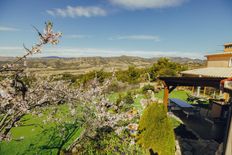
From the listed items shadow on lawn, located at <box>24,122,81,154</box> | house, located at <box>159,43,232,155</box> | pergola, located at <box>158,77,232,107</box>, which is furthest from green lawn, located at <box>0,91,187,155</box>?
house, located at <box>159,43,232,155</box>

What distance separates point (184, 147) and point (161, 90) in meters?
16.8

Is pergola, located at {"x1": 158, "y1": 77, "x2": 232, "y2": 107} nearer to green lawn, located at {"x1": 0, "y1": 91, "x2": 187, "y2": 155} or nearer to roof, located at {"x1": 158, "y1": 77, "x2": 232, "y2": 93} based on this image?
roof, located at {"x1": 158, "y1": 77, "x2": 232, "y2": 93}

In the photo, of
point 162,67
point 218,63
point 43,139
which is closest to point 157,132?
point 43,139

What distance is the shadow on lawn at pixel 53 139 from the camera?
8156 mm

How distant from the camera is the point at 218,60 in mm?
26297

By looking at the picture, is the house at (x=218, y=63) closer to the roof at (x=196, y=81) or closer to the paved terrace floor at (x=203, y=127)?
the paved terrace floor at (x=203, y=127)

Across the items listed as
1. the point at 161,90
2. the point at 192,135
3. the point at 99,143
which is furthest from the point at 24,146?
the point at 161,90

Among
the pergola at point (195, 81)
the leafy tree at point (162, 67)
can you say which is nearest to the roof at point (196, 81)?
the pergola at point (195, 81)

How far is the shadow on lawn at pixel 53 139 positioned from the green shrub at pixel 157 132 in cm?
325

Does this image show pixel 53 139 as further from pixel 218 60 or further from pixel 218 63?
pixel 218 60

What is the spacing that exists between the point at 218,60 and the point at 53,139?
23.5 m

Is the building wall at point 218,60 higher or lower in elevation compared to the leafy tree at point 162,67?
higher

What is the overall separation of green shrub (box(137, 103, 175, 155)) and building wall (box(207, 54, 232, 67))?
20.5 m

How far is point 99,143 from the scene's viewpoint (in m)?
8.77
